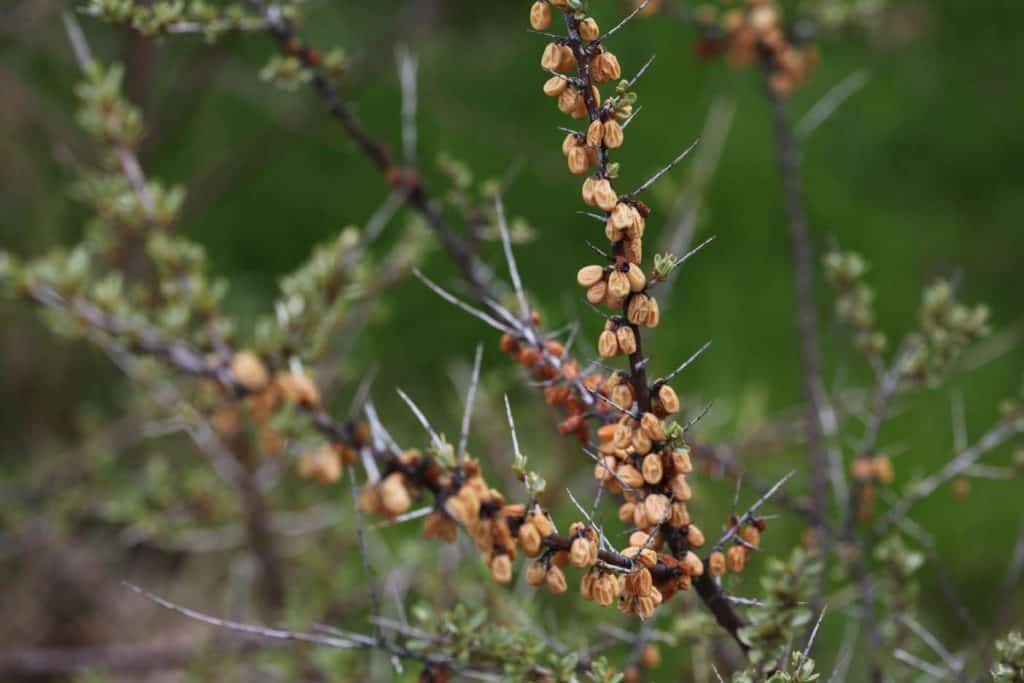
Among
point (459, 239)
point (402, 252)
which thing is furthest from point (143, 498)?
point (459, 239)

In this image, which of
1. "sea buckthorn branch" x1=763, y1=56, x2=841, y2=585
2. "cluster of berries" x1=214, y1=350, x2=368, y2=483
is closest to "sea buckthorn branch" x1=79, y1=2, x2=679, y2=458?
"cluster of berries" x1=214, y1=350, x2=368, y2=483

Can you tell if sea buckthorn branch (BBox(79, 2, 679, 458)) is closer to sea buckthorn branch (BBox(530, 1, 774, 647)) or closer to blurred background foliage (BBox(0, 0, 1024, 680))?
sea buckthorn branch (BBox(530, 1, 774, 647))

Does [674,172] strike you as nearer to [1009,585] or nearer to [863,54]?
[863,54]

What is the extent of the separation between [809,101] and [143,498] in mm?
3014

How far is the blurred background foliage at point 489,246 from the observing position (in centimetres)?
271

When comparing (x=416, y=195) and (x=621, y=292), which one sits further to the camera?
(x=416, y=195)

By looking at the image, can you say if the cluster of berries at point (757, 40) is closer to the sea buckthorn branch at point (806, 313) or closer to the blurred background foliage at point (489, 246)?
the sea buckthorn branch at point (806, 313)

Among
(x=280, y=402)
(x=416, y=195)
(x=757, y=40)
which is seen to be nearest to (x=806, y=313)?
(x=757, y=40)

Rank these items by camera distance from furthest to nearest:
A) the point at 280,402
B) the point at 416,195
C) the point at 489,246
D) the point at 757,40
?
1. the point at 489,246
2. the point at 757,40
3. the point at 416,195
4. the point at 280,402

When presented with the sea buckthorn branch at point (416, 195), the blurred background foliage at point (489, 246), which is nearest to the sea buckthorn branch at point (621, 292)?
the sea buckthorn branch at point (416, 195)

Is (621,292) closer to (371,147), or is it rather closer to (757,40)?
(371,147)

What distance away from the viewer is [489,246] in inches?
115

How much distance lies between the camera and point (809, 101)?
4.10 meters

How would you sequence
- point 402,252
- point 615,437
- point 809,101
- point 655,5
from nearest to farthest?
point 615,437, point 655,5, point 402,252, point 809,101
